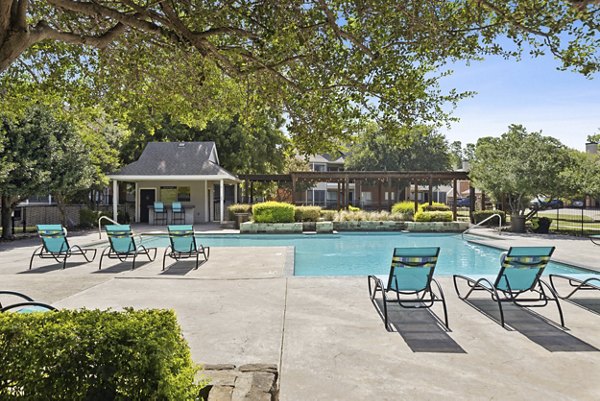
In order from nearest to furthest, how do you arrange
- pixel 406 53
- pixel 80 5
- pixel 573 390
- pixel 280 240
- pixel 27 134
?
pixel 573 390
pixel 80 5
pixel 406 53
pixel 27 134
pixel 280 240

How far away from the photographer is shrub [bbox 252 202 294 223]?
2114cm

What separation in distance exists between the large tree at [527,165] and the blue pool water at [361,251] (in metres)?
3.80

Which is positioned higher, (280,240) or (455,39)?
(455,39)

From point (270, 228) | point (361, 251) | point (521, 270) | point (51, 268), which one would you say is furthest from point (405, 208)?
point (51, 268)

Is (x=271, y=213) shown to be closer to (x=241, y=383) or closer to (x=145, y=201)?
(x=145, y=201)

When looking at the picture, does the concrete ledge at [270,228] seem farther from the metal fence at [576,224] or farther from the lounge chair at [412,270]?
the lounge chair at [412,270]

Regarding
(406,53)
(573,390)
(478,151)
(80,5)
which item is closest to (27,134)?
(80,5)

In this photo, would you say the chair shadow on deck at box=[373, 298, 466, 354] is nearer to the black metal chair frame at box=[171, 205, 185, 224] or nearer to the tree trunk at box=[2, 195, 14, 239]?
the tree trunk at box=[2, 195, 14, 239]

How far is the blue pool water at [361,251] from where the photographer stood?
11.4 m

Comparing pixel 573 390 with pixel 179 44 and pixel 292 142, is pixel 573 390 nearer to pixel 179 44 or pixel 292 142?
pixel 292 142

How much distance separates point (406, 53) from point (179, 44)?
329 cm

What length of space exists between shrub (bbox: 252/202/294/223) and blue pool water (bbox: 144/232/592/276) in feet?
4.58

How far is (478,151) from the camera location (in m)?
23.7

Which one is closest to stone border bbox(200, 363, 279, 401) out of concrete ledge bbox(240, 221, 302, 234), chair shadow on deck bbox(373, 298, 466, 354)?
chair shadow on deck bbox(373, 298, 466, 354)
